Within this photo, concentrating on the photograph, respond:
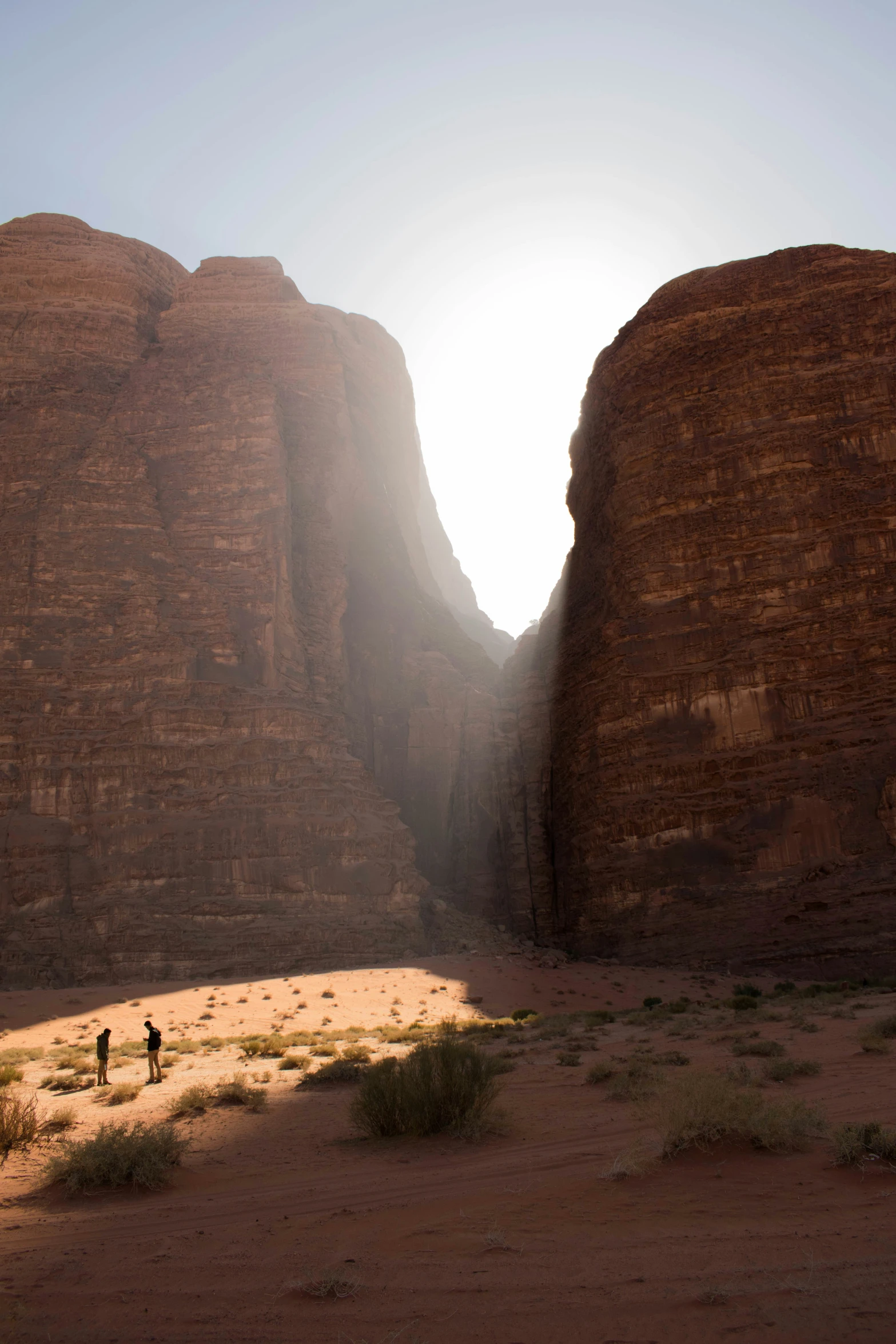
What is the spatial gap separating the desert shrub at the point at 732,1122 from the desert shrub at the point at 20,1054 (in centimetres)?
1384

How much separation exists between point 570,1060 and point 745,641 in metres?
23.8

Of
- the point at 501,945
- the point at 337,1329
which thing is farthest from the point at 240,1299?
the point at 501,945

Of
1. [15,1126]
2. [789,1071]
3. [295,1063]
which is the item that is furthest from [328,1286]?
[295,1063]

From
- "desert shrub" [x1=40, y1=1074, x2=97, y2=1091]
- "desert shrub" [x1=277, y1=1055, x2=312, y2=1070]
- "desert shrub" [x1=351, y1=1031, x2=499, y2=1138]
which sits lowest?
"desert shrub" [x1=277, y1=1055, x2=312, y2=1070]

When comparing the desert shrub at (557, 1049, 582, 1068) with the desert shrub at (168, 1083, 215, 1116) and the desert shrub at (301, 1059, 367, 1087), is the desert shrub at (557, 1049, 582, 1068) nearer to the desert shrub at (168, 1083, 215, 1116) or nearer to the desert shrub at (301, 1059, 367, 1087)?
the desert shrub at (301, 1059, 367, 1087)

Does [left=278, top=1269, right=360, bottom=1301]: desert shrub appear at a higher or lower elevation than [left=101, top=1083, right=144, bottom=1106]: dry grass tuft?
higher

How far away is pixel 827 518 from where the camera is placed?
34469mm

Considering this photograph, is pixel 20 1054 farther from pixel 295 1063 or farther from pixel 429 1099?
pixel 429 1099

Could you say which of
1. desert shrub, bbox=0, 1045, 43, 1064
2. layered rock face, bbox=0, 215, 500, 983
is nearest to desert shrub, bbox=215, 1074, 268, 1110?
desert shrub, bbox=0, 1045, 43, 1064

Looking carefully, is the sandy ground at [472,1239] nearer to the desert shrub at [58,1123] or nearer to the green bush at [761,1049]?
the desert shrub at [58,1123]

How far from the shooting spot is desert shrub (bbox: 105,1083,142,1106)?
12.3 m

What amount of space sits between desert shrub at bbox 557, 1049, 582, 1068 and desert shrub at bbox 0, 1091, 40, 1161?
733 cm

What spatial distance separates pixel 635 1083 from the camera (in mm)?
10867

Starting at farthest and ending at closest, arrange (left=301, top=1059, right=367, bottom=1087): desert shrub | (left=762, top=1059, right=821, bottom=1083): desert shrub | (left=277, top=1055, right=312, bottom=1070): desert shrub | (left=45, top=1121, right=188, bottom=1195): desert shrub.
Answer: (left=277, top=1055, right=312, bottom=1070): desert shrub → (left=301, top=1059, right=367, bottom=1087): desert shrub → (left=762, top=1059, right=821, bottom=1083): desert shrub → (left=45, top=1121, right=188, bottom=1195): desert shrub
